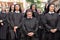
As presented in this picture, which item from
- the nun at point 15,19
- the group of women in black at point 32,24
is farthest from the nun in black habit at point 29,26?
the nun at point 15,19

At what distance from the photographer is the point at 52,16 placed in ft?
38.2

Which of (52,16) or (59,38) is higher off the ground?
(52,16)

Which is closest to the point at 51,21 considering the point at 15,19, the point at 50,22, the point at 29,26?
the point at 50,22

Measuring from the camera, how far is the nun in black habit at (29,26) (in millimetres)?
11398

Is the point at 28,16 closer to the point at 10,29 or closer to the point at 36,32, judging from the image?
the point at 36,32

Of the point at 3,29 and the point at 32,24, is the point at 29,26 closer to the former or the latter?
the point at 32,24

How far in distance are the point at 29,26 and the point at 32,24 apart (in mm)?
124

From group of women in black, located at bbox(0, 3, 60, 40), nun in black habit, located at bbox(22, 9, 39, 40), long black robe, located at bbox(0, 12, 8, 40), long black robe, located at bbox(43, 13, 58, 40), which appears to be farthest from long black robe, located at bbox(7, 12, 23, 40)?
long black robe, located at bbox(43, 13, 58, 40)

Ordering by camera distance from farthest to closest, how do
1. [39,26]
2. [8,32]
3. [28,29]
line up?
[8,32]
[39,26]
[28,29]

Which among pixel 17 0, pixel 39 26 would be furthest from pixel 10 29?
pixel 17 0

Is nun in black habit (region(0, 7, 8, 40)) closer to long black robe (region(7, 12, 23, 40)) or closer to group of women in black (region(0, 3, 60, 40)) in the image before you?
group of women in black (region(0, 3, 60, 40))

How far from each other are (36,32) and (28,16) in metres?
0.63

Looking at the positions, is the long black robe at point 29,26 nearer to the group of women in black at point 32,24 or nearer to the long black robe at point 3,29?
the group of women in black at point 32,24

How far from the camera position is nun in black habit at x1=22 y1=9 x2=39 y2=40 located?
1140cm
